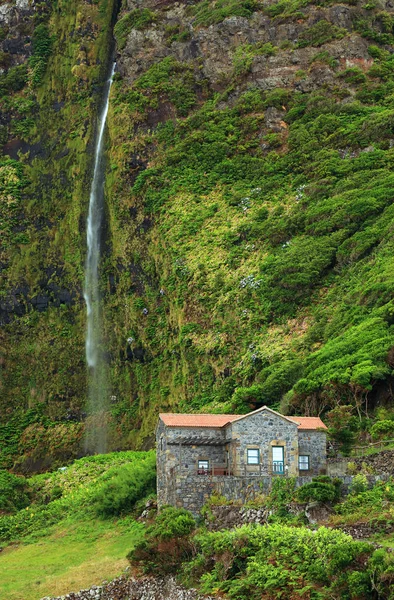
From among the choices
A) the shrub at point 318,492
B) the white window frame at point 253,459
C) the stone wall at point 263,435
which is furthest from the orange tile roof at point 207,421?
the shrub at point 318,492

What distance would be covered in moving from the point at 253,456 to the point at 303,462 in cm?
277

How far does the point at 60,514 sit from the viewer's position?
59.2m

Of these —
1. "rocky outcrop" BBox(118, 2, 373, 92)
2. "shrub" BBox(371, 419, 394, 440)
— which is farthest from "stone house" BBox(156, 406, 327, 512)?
"rocky outcrop" BBox(118, 2, 373, 92)

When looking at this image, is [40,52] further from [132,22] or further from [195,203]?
[195,203]

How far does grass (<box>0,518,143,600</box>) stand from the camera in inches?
1719

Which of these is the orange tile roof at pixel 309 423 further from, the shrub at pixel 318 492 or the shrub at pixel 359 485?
the shrub at pixel 359 485

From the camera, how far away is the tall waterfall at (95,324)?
84.2m

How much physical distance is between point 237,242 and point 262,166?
33.3 feet

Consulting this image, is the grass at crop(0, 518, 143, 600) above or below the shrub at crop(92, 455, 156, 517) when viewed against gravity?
below

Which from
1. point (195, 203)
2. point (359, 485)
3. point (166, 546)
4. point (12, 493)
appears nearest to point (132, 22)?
point (195, 203)

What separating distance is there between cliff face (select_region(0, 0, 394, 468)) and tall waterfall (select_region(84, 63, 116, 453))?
0.98 meters

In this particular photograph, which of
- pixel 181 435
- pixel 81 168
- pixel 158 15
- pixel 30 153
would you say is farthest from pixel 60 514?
pixel 158 15

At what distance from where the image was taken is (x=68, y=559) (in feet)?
160

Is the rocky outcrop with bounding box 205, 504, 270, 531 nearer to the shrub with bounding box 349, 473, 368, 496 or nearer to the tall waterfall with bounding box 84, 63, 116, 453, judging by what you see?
the shrub with bounding box 349, 473, 368, 496
